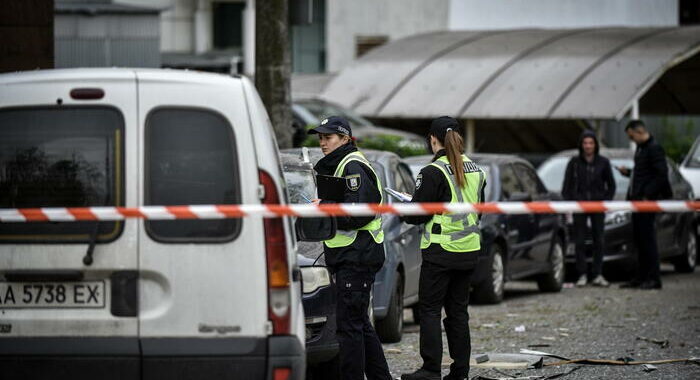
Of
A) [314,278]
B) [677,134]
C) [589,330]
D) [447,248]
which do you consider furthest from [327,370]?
[677,134]

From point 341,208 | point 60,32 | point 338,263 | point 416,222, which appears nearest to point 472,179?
point 416,222

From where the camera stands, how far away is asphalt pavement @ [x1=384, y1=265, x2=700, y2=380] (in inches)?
402

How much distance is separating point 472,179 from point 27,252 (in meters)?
3.46

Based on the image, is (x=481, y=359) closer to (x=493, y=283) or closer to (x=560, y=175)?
(x=493, y=283)

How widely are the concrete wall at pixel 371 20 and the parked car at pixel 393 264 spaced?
28727 millimetres

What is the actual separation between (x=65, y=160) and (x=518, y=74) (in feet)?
74.8

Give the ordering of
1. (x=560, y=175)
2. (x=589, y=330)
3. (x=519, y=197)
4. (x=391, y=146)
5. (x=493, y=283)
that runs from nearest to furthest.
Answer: (x=589, y=330) < (x=493, y=283) < (x=519, y=197) < (x=391, y=146) < (x=560, y=175)

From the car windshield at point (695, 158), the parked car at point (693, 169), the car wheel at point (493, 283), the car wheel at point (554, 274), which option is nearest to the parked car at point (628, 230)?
the parked car at point (693, 169)

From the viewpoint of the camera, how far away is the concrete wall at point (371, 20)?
41469mm

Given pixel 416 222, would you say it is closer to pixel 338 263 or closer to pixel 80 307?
pixel 338 263

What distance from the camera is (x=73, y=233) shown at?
644 centimetres

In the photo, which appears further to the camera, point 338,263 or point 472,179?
point 472,179

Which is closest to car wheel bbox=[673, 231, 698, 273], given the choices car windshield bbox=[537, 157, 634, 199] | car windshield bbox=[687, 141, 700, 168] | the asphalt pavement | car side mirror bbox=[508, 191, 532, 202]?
car windshield bbox=[537, 157, 634, 199]

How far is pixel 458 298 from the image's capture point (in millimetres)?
9180
